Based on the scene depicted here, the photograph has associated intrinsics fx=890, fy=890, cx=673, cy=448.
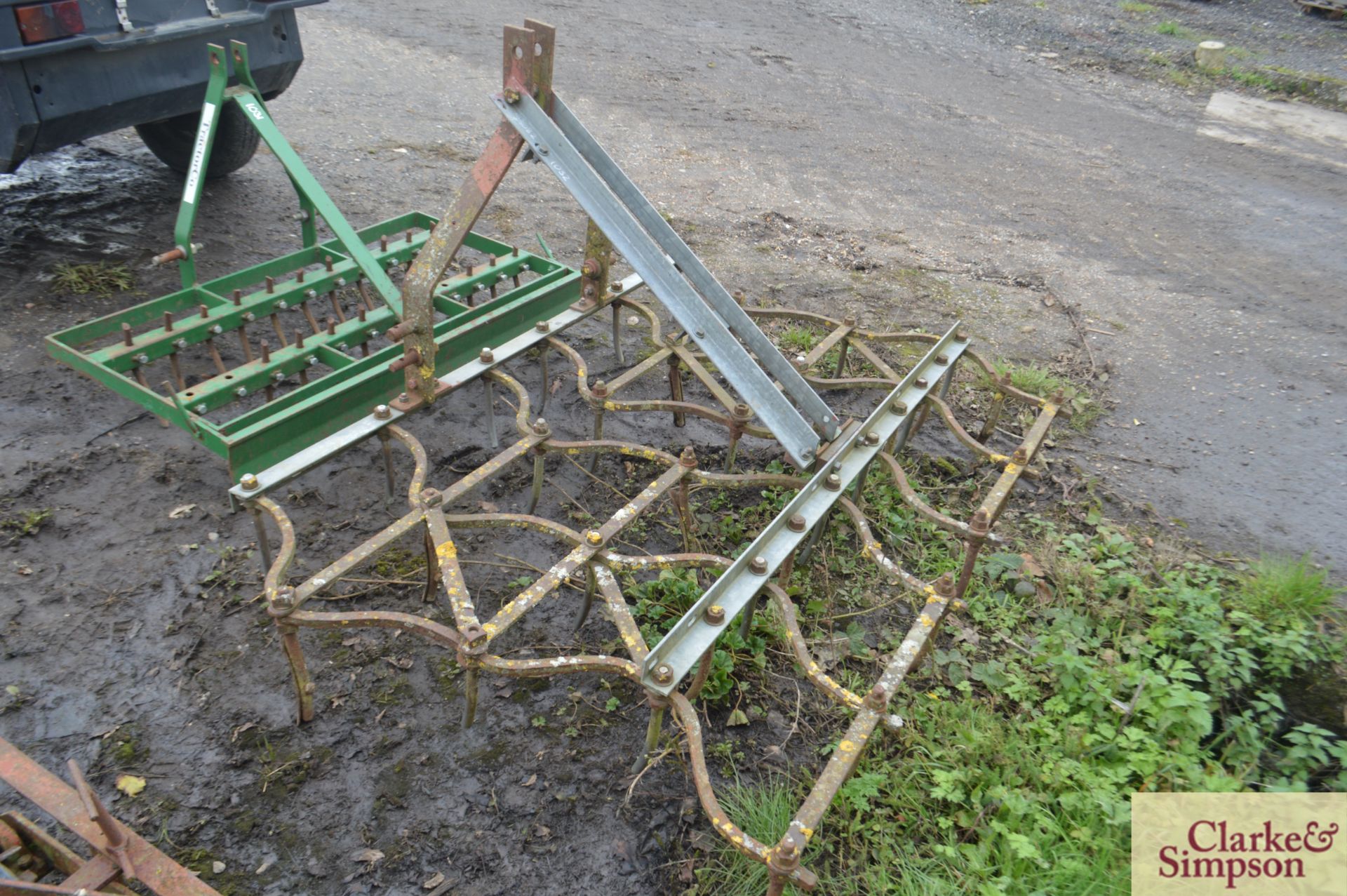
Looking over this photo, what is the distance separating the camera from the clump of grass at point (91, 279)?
169 inches

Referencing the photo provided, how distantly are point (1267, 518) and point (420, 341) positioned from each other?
3.55 metres

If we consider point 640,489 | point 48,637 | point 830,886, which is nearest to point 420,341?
point 640,489

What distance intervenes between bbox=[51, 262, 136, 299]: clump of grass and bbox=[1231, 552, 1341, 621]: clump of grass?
509cm

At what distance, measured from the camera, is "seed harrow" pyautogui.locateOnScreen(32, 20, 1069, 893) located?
7.82 ft

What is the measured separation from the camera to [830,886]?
7.91 ft

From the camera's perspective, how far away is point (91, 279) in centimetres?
436

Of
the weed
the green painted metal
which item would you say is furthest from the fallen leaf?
the weed

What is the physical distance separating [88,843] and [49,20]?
3151 millimetres

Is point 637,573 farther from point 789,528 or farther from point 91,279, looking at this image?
point 91,279

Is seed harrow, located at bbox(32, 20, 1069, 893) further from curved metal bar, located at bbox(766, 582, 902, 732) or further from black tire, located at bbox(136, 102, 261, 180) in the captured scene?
black tire, located at bbox(136, 102, 261, 180)

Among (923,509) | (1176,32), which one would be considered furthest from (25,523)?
(1176,32)

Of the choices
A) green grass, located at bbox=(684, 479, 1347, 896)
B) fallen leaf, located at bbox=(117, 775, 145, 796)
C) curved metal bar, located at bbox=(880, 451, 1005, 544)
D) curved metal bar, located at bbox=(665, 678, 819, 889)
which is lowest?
fallen leaf, located at bbox=(117, 775, 145, 796)

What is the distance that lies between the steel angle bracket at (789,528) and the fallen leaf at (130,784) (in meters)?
1.45

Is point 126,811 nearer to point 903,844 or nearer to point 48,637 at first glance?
point 48,637
